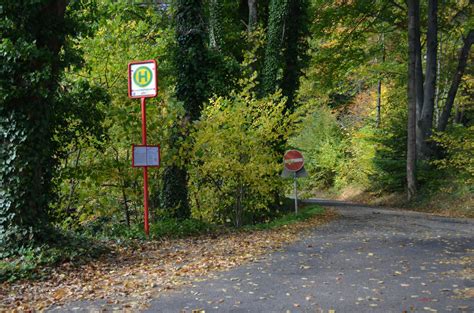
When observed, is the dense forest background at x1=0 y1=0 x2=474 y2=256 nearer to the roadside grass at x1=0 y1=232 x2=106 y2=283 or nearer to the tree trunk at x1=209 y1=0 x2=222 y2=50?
the tree trunk at x1=209 y1=0 x2=222 y2=50

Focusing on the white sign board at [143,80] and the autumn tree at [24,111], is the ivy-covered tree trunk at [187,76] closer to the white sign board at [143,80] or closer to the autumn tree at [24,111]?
the white sign board at [143,80]

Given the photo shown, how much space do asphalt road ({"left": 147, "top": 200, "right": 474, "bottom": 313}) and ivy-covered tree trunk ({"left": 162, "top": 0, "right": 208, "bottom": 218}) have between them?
3.94 m

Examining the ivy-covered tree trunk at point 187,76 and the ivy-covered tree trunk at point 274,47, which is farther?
the ivy-covered tree trunk at point 274,47

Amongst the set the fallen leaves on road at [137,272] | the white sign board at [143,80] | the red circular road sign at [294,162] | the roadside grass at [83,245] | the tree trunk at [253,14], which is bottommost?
the fallen leaves on road at [137,272]

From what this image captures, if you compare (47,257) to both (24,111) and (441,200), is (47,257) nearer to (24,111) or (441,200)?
(24,111)

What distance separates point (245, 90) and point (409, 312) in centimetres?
926

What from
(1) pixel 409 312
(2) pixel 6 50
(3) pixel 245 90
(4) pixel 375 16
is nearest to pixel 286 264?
(1) pixel 409 312

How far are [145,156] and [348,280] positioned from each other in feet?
16.0

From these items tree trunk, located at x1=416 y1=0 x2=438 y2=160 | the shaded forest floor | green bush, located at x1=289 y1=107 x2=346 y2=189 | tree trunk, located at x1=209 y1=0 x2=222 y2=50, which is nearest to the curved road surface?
the shaded forest floor

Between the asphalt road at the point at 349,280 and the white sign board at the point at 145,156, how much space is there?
3.07 m

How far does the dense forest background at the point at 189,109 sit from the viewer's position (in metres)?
7.82

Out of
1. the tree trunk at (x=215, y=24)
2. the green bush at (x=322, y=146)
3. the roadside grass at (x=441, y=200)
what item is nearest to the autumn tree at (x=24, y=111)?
the tree trunk at (x=215, y=24)

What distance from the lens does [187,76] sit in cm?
1250

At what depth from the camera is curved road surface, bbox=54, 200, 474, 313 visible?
17.2ft
